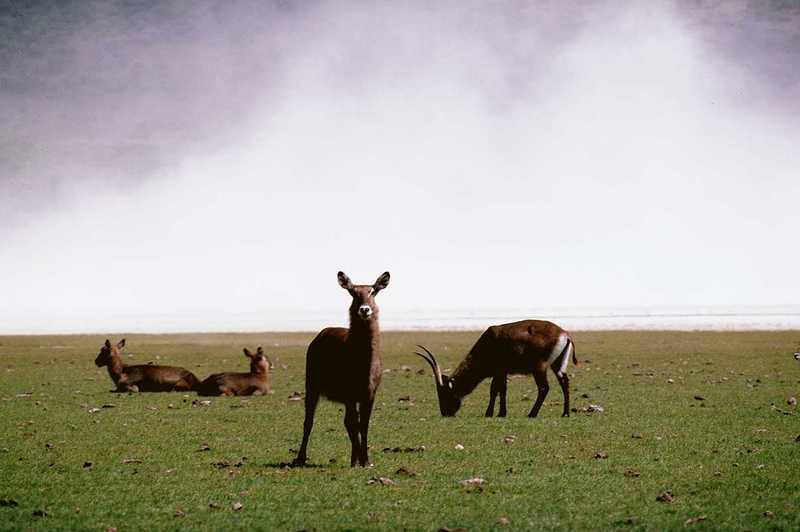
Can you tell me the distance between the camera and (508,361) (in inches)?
1013

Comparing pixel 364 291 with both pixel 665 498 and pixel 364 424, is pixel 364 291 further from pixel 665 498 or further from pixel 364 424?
pixel 665 498

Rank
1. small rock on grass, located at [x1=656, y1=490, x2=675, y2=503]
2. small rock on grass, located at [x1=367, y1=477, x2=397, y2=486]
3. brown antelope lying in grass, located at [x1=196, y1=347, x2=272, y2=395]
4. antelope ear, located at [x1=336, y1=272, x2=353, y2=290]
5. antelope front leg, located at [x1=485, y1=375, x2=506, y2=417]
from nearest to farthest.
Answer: small rock on grass, located at [x1=656, y1=490, x2=675, y2=503]
small rock on grass, located at [x1=367, y1=477, x2=397, y2=486]
antelope ear, located at [x1=336, y1=272, x2=353, y2=290]
antelope front leg, located at [x1=485, y1=375, x2=506, y2=417]
brown antelope lying in grass, located at [x1=196, y1=347, x2=272, y2=395]

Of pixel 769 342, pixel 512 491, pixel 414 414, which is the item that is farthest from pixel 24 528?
pixel 769 342

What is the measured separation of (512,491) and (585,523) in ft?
7.35

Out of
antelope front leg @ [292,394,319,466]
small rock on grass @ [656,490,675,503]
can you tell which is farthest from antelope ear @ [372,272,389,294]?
small rock on grass @ [656,490,675,503]

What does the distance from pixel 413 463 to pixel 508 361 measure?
9490mm

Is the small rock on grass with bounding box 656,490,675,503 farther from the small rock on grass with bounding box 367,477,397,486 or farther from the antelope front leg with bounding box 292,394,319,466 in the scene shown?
the antelope front leg with bounding box 292,394,319,466

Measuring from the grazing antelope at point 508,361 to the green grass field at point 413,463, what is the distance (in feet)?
2.72

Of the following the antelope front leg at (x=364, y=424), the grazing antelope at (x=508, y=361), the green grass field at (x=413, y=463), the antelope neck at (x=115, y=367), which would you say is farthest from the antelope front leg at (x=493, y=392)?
the antelope neck at (x=115, y=367)

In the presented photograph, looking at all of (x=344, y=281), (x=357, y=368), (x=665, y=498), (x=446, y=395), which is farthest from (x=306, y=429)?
(x=446, y=395)

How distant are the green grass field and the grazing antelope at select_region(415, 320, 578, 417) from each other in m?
0.83

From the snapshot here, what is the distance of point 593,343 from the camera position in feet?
225

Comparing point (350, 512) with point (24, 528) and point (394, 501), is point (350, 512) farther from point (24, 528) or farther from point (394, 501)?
point (24, 528)

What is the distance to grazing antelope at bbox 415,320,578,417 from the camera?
25.1 metres
